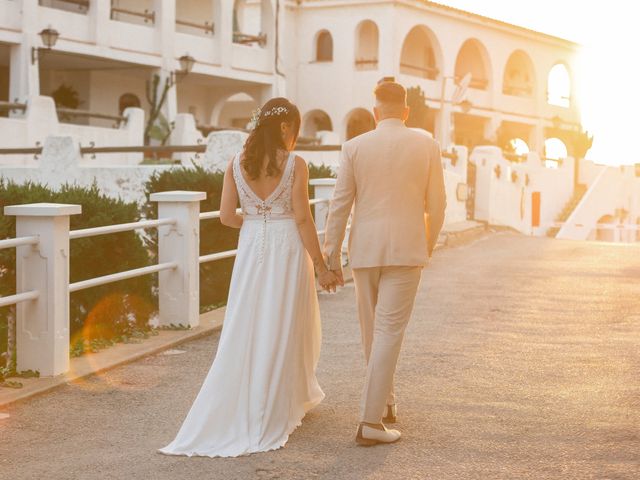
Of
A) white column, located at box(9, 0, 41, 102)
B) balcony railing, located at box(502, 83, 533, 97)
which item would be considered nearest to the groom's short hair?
white column, located at box(9, 0, 41, 102)

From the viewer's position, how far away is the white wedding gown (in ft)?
21.1

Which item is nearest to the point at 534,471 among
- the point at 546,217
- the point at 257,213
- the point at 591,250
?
the point at 257,213

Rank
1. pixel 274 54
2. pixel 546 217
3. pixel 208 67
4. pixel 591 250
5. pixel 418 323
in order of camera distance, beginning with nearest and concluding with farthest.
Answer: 1. pixel 418 323
2. pixel 591 250
3. pixel 208 67
4. pixel 274 54
5. pixel 546 217

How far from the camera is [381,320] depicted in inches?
256

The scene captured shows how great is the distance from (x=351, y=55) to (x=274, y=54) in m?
7.91

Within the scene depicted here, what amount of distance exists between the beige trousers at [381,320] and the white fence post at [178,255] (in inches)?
163

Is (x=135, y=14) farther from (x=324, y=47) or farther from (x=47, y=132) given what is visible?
(x=324, y=47)

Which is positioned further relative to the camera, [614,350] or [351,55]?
[351,55]

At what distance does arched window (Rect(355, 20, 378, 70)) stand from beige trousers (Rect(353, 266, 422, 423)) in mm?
40118

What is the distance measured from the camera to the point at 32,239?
26.7 feet

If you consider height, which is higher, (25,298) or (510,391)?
(25,298)

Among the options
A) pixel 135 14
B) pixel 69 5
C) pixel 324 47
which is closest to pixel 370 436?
pixel 135 14

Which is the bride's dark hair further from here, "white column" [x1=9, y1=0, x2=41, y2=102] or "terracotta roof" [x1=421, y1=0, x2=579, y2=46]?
"terracotta roof" [x1=421, y1=0, x2=579, y2=46]

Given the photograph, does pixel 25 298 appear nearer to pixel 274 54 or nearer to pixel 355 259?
pixel 355 259
